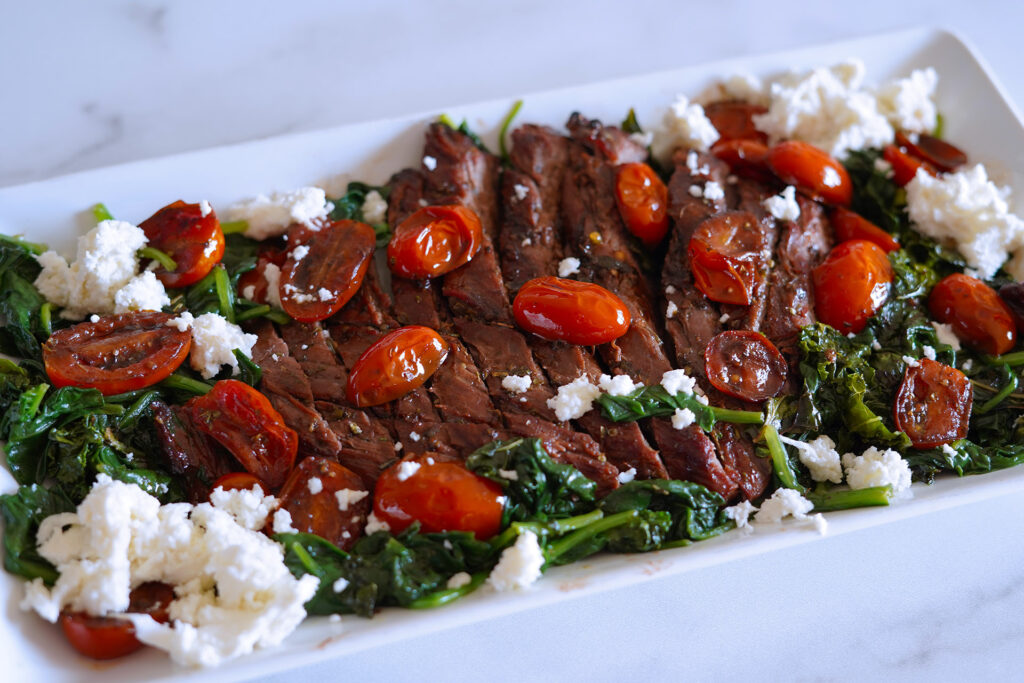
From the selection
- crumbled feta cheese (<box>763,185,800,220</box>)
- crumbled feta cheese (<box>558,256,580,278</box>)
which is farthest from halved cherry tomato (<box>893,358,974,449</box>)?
crumbled feta cheese (<box>558,256,580,278</box>)

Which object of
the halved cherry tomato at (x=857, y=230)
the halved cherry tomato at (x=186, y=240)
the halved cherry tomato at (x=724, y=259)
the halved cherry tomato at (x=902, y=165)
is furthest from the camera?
the halved cherry tomato at (x=902, y=165)

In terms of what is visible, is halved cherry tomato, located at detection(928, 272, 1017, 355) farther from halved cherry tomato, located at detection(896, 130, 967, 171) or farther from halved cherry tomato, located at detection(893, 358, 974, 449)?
halved cherry tomato, located at detection(896, 130, 967, 171)

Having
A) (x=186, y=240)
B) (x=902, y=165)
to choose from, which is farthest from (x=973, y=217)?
(x=186, y=240)

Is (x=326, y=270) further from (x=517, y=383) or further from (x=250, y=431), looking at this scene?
(x=517, y=383)

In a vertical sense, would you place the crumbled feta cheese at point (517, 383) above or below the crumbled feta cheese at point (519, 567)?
above

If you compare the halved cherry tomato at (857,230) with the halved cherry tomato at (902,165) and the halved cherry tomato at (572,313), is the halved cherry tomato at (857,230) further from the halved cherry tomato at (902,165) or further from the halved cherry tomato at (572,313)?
the halved cherry tomato at (572,313)

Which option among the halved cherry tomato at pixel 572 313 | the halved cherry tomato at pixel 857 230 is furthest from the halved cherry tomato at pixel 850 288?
the halved cherry tomato at pixel 572 313

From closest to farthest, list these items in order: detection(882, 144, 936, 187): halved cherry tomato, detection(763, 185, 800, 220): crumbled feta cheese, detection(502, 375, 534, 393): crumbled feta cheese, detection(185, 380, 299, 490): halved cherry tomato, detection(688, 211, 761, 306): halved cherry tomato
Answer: detection(185, 380, 299, 490): halved cherry tomato < detection(502, 375, 534, 393): crumbled feta cheese < detection(688, 211, 761, 306): halved cherry tomato < detection(763, 185, 800, 220): crumbled feta cheese < detection(882, 144, 936, 187): halved cherry tomato
